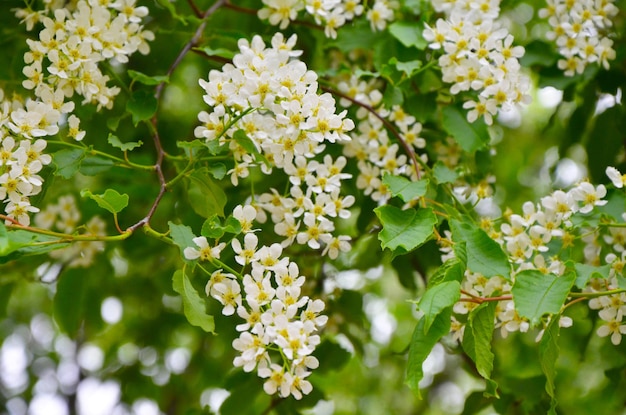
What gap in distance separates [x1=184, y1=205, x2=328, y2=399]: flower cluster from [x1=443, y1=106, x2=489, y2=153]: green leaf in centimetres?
50

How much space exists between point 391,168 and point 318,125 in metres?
0.32

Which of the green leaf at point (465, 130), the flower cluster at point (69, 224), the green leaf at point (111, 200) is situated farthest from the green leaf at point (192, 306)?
the flower cluster at point (69, 224)

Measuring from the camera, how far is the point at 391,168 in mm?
1488

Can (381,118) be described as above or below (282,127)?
below

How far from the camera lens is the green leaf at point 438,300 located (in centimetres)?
105

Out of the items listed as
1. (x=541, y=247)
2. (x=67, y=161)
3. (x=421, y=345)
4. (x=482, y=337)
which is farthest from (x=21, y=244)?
(x=541, y=247)

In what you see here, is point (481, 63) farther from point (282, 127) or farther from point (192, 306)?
point (192, 306)

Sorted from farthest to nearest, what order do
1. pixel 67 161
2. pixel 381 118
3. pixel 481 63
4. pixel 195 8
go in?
pixel 195 8
pixel 381 118
pixel 481 63
pixel 67 161

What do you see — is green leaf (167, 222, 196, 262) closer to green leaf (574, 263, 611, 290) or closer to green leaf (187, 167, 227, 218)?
green leaf (187, 167, 227, 218)

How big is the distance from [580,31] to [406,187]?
2.01 ft

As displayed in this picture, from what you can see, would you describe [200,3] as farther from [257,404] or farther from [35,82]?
[257,404]

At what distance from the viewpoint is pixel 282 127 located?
1229mm

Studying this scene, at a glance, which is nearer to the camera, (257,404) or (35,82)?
(35,82)

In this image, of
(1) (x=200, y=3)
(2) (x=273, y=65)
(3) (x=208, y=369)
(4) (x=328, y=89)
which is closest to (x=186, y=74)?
(1) (x=200, y=3)
